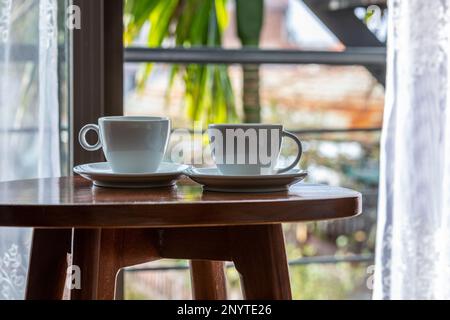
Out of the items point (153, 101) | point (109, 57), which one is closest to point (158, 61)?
point (109, 57)

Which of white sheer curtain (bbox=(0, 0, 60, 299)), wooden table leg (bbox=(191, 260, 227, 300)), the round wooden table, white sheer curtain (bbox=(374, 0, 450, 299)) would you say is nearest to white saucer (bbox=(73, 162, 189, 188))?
the round wooden table

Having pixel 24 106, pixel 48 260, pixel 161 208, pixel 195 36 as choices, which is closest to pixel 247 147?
pixel 161 208

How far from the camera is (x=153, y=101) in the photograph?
3537 millimetres

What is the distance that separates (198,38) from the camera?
2.28 meters

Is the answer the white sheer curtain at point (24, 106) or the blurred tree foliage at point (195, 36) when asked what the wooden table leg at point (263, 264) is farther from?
the blurred tree foliage at point (195, 36)

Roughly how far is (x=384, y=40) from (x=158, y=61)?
602 mm

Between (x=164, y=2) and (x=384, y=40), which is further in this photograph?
(x=164, y=2)

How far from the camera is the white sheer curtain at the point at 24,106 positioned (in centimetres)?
139

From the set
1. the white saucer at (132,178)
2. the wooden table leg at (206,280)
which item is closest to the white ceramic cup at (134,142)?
the white saucer at (132,178)

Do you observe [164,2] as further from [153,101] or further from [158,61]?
[153,101]

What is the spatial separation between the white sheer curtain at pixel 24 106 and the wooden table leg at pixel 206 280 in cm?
34

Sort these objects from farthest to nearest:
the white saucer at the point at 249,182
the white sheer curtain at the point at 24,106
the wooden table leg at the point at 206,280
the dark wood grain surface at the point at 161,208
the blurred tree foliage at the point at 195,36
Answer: the blurred tree foliage at the point at 195,36 < the white sheer curtain at the point at 24,106 < the wooden table leg at the point at 206,280 < the white saucer at the point at 249,182 < the dark wood grain surface at the point at 161,208

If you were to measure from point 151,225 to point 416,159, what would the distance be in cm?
87

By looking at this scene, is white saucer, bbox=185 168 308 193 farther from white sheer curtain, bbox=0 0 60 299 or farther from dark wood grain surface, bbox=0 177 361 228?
white sheer curtain, bbox=0 0 60 299
